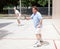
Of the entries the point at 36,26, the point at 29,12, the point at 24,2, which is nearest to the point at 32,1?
the point at 24,2

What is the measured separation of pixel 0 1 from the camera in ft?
154

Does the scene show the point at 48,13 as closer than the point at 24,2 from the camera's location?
Yes

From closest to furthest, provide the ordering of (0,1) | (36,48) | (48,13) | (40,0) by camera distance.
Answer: (36,48) → (48,13) → (40,0) → (0,1)

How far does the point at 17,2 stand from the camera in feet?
156

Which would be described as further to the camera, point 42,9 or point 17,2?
point 17,2

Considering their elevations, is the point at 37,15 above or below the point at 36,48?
above

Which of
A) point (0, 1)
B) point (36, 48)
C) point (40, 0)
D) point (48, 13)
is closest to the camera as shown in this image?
point (36, 48)

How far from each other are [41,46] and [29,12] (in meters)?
30.4

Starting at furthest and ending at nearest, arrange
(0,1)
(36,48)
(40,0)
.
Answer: (0,1)
(40,0)
(36,48)

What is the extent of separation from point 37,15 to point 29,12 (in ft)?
99.8

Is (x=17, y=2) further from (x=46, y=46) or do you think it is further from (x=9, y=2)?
(x=46, y=46)

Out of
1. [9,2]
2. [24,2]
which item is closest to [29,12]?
[24,2]

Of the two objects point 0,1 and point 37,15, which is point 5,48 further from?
point 0,1

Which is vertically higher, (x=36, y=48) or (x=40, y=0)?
(x=40, y=0)
